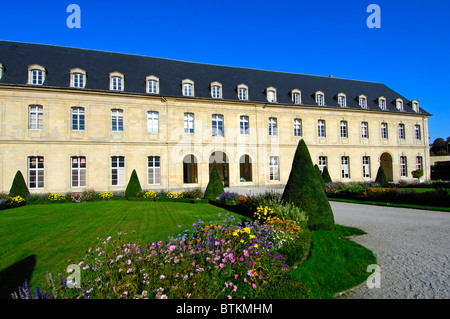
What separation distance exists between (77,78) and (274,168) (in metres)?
17.3

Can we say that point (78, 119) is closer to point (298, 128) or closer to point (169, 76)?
point (169, 76)

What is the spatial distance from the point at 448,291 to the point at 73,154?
66.1ft

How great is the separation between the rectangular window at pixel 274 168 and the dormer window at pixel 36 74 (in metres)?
18.6

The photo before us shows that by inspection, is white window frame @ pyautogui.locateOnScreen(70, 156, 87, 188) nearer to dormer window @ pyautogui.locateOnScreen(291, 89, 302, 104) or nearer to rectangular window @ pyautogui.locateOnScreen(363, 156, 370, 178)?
dormer window @ pyautogui.locateOnScreen(291, 89, 302, 104)

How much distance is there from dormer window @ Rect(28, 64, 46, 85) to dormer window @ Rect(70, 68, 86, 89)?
1773mm

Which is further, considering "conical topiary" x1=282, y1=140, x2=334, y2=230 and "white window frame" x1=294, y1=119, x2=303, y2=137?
"white window frame" x1=294, y1=119, x2=303, y2=137

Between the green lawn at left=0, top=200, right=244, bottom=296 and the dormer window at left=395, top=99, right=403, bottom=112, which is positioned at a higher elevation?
the dormer window at left=395, top=99, right=403, bottom=112

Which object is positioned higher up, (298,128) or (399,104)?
(399,104)

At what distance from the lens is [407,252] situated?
5340mm

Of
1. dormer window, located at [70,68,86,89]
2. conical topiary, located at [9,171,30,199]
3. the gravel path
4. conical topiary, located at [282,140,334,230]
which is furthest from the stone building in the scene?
conical topiary, located at [282,140,334,230]

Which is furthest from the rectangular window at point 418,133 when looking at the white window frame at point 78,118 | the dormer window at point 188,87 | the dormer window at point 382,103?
the white window frame at point 78,118

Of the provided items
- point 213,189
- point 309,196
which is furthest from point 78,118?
point 309,196

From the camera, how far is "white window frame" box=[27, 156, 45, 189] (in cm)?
1703

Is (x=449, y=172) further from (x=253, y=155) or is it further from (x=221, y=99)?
(x=221, y=99)
